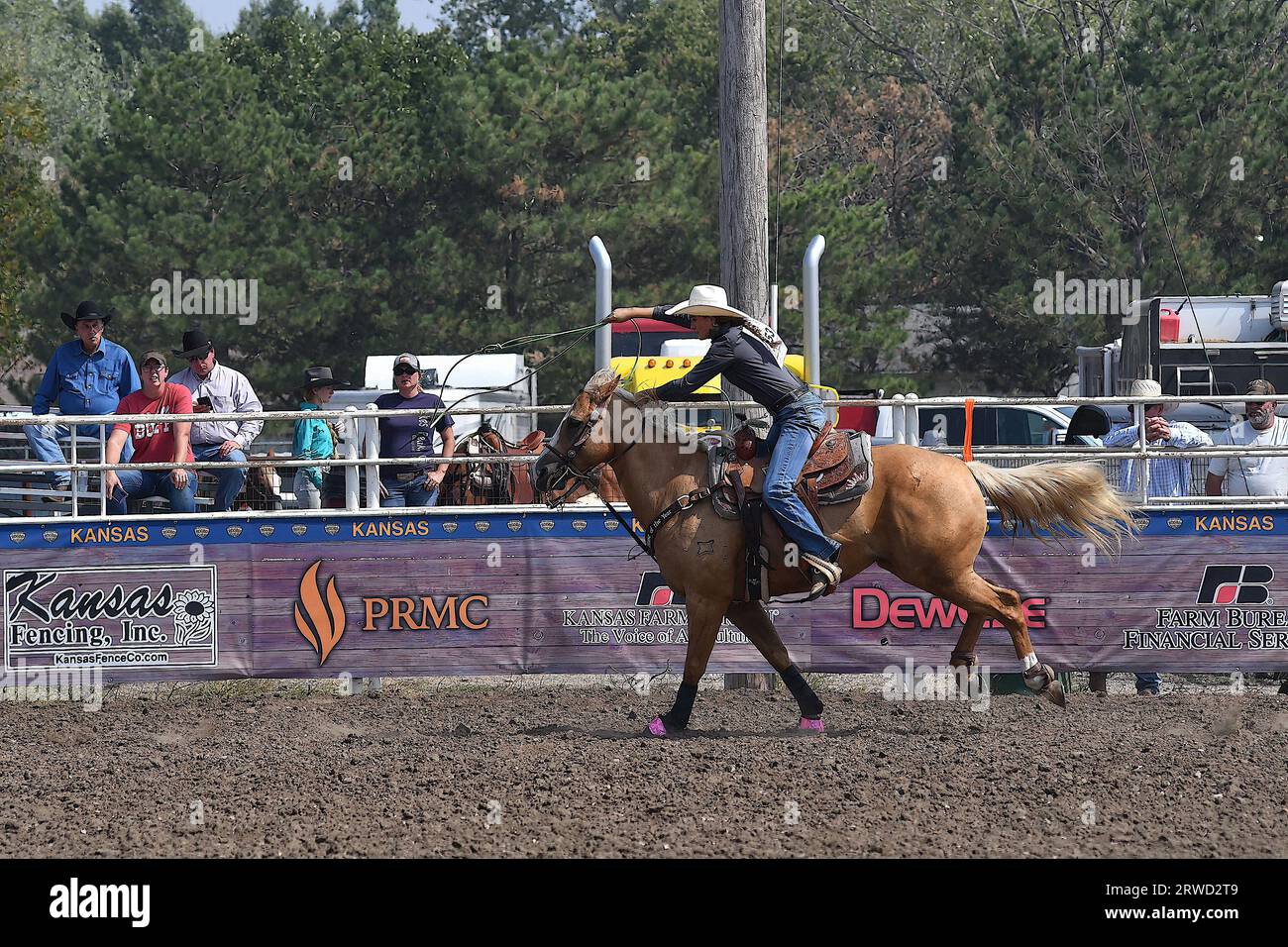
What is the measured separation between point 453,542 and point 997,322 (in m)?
27.7

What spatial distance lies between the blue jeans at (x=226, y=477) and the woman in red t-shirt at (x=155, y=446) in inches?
9.0

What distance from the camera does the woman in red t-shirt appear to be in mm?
12578

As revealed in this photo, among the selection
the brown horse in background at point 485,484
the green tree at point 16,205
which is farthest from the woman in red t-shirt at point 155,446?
the green tree at point 16,205

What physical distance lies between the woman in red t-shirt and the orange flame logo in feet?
3.88

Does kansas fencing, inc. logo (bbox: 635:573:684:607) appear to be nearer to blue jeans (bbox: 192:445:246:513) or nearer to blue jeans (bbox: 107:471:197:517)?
blue jeans (bbox: 192:445:246:513)

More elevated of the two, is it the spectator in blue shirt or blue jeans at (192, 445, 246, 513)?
the spectator in blue shirt

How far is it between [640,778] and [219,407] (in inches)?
247

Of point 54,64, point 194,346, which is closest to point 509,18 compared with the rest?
point 54,64

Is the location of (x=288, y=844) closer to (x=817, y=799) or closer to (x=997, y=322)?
(x=817, y=799)

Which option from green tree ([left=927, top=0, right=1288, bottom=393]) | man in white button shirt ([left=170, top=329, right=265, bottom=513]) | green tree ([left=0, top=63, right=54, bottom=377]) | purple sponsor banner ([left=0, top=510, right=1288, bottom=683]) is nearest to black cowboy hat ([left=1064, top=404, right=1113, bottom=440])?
purple sponsor banner ([left=0, top=510, right=1288, bottom=683])

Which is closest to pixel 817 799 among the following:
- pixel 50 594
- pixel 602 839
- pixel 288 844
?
pixel 602 839

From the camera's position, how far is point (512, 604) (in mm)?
12430

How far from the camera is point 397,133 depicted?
3644 centimetres

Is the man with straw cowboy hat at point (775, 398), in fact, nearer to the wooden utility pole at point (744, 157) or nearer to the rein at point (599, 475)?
the rein at point (599, 475)
